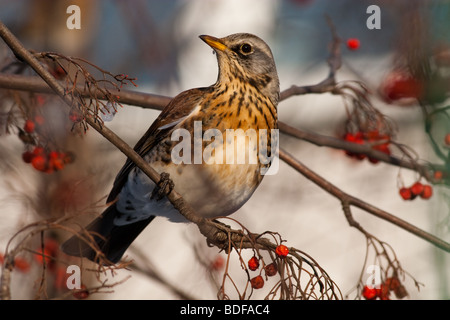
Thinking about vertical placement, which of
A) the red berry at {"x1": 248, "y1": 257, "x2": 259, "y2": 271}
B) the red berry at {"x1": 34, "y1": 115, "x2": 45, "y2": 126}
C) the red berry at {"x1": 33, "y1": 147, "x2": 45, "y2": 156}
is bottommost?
the red berry at {"x1": 248, "y1": 257, "x2": 259, "y2": 271}

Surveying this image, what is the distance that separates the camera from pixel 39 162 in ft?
7.11

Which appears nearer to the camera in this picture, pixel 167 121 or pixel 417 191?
pixel 167 121

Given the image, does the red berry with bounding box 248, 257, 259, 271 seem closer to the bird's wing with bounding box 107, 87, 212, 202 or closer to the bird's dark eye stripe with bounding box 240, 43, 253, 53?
the bird's wing with bounding box 107, 87, 212, 202

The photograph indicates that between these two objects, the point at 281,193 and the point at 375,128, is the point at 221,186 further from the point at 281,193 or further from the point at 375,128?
the point at 281,193

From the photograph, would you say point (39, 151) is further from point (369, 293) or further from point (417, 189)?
point (417, 189)

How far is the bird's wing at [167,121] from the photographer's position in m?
2.14

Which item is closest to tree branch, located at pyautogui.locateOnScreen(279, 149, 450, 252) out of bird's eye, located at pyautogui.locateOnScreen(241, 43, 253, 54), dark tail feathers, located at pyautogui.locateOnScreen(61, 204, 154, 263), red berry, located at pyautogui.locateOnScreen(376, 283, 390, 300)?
red berry, located at pyautogui.locateOnScreen(376, 283, 390, 300)

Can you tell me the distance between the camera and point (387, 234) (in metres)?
3.92

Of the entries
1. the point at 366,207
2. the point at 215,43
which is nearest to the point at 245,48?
the point at 215,43

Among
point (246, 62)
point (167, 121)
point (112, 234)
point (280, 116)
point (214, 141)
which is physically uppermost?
point (280, 116)

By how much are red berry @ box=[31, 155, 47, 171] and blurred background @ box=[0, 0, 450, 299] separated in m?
0.25

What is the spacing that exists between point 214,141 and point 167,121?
20 centimetres

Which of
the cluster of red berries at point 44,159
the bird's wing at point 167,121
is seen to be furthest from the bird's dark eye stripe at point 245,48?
the cluster of red berries at point 44,159

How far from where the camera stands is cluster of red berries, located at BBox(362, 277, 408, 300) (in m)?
2.03
